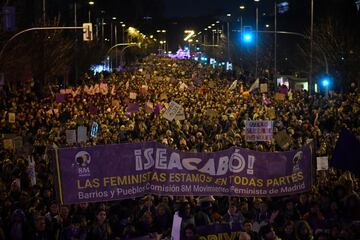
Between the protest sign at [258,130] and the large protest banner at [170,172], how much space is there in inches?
244

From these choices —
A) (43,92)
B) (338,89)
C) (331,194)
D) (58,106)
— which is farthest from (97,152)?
(338,89)

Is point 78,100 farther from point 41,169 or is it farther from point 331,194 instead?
point 331,194

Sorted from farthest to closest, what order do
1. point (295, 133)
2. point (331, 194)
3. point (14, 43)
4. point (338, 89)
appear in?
1. point (338, 89)
2. point (14, 43)
3. point (295, 133)
4. point (331, 194)

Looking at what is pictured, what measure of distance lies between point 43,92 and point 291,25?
28.8m

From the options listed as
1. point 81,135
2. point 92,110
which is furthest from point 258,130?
point 92,110

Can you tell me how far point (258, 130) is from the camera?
16969 millimetres

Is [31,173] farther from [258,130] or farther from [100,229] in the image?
[258,130]

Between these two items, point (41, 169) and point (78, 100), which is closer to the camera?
point (41, 169)

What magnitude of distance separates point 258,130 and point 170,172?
7.14 m

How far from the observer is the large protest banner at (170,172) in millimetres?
9758

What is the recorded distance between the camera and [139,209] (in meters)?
10.8

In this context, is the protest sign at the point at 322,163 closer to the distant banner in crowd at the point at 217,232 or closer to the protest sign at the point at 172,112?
the distant banner in crowd at the point at 217,232

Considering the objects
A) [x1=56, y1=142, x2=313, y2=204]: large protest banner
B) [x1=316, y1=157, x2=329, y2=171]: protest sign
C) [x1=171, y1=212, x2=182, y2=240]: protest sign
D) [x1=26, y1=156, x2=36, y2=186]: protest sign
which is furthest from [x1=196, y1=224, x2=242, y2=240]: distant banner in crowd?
[x1=26, y1=156, x2=36, y2=186]: protest sign

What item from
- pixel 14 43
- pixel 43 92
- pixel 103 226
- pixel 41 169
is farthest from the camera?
pixel 43 92
